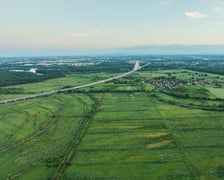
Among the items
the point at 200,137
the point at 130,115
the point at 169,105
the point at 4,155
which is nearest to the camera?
the point at 4,155

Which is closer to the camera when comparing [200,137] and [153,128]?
[200,137]

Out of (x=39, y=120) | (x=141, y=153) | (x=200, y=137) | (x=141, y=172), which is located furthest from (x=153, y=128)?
(x=39, y=120)

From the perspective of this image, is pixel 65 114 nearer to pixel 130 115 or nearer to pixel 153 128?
pixel 130 115

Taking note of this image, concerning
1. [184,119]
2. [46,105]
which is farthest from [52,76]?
[184,119]

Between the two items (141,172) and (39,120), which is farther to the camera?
(39,120)

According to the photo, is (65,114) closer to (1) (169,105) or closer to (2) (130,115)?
(2) (130,115)

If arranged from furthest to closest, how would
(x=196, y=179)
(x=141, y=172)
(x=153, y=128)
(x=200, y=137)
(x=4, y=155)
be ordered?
(x=153, y=128)
(x=200, y=137)
(x=4, y=155)
(x=141, y=172)
(x=196, y=179)
